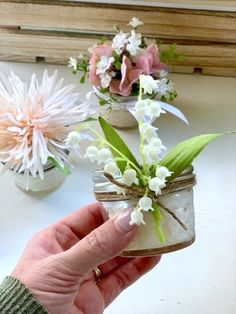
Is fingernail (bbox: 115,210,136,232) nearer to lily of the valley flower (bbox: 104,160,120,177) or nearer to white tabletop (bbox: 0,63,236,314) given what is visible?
lily of the valley flower (bbox: 104,160,120,177)

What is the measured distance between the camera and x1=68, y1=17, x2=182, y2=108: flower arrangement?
3.05 ft

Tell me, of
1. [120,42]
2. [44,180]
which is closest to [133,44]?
[120,42]

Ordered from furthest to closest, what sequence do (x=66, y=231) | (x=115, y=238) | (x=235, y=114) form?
(x=235, y=114)
(x=66, y=231)
(x=115, y=238)

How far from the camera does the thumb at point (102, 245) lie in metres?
0.64

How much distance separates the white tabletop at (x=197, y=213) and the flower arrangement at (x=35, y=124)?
0.07m

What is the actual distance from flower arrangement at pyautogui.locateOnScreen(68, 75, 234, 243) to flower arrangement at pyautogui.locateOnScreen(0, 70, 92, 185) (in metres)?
0.23

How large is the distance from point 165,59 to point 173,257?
327 millimetres

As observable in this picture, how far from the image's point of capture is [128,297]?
0.84 meters

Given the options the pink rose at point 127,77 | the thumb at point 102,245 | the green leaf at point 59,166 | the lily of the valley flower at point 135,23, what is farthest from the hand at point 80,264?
the lily of the valley flower at point 135,23

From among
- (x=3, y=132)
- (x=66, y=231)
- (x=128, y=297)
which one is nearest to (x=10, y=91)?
(x=3, y=132)

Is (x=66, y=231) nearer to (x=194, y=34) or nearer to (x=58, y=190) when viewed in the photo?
(x=58, y=190)

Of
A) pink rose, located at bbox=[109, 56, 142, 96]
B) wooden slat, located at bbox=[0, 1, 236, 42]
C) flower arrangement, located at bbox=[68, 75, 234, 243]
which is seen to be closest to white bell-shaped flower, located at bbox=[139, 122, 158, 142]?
flower arrangement, located at bbox=[68, 75, 234, 243]

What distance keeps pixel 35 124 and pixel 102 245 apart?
29 centimetres

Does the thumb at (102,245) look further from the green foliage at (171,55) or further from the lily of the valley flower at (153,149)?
the green foliage at (171,55)
